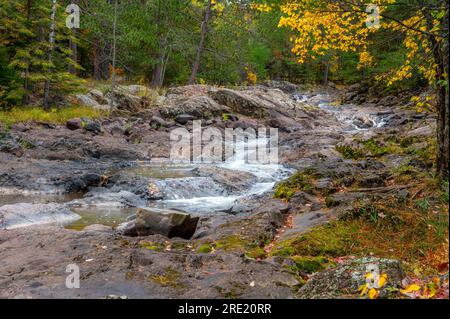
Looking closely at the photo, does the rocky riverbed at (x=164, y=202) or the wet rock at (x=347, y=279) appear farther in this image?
the rocky riverbed at (x=164, y=202)

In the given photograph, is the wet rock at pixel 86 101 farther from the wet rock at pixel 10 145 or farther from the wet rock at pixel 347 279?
the wet rock at pixel 347 279

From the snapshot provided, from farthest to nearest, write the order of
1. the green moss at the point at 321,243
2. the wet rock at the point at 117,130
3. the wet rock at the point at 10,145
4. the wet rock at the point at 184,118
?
1. the wet rock at the point at 184,118
2. the wet rock at the point at 117,130
3. the wet rock at the point at 10,145
4. the green moss at the point at 321,243

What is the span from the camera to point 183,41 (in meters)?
25.2

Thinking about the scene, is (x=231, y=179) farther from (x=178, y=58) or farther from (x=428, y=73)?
(x=178, y=58)

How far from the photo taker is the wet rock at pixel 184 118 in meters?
20.1

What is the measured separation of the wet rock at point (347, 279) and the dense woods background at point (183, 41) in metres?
2.78

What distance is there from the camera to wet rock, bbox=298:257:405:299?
12.5 ft

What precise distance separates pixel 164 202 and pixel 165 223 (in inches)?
154

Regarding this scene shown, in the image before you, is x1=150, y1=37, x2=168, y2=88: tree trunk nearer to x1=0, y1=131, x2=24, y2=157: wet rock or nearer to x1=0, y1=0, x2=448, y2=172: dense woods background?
x1=0, y1=0, x2=448, y2=172: dense woods background

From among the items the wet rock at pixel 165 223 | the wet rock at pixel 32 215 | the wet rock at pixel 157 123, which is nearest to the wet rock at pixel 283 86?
the wet rock at pixel 157 123

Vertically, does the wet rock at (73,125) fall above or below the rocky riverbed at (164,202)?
above

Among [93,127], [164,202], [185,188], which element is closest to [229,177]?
[185,188]
